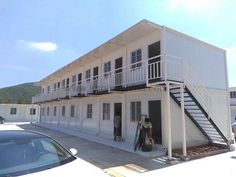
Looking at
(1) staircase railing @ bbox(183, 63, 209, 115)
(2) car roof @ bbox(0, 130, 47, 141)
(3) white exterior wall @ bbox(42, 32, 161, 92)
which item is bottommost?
(2) car roof @ bbox(0, 130, 47, 141)

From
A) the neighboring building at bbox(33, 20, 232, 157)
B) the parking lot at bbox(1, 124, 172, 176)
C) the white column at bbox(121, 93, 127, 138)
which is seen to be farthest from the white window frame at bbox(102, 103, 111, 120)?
the parking lot at bbox(1, 124, 172, 176)

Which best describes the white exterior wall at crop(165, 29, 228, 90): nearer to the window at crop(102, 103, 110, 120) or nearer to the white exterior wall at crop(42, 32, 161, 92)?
the white exterior wall at crop(42, 32, 161, 92)

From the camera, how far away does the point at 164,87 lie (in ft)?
32.8

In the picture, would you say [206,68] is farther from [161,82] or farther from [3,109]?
[3,109]

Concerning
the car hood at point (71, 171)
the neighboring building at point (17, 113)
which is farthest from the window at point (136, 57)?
the neighboring building at point (17, 113)

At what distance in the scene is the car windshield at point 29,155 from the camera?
322 cm

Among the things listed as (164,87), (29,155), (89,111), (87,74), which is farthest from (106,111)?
(29,155)

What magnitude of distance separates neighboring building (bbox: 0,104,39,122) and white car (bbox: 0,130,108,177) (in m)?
37.4

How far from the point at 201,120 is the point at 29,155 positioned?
941cm

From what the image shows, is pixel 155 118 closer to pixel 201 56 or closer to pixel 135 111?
pixel 135 111

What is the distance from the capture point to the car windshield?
3.22 metres

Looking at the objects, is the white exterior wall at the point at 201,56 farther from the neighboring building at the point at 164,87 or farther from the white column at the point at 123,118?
the white column at the point at 123,118

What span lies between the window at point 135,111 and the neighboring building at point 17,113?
30727mm

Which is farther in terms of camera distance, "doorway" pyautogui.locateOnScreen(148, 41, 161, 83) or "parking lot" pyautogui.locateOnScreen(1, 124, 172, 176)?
"doorway" pyautogui.locateOnScreen(148, 41, 161, 83)
